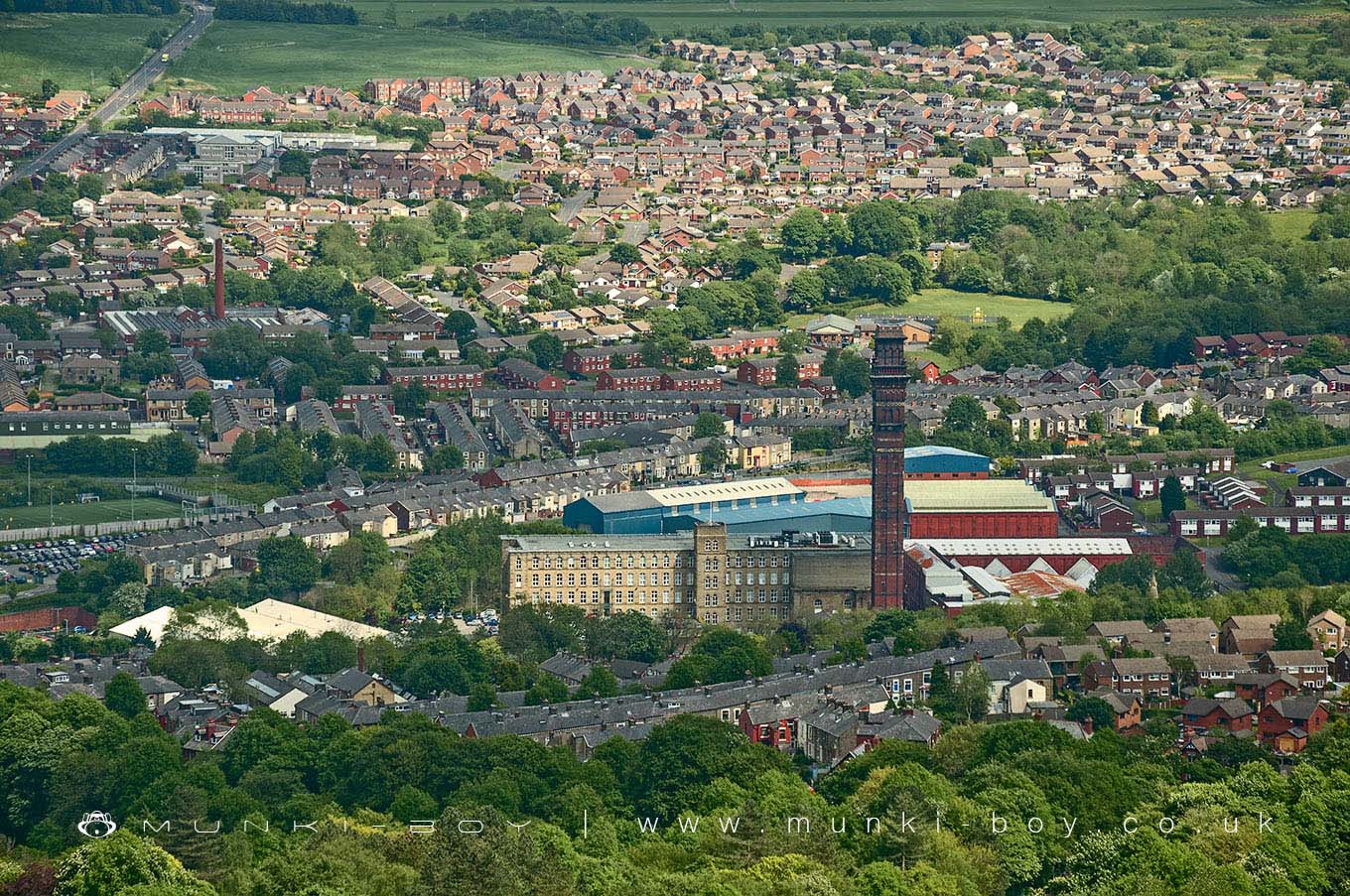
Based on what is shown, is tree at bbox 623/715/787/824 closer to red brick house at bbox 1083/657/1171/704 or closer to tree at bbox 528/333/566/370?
red brick house at bbox 1083/657/1171/704

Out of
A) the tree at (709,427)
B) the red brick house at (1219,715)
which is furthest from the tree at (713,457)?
the red brick house at (1219,715)

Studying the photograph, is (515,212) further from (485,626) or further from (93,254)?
(485,626)

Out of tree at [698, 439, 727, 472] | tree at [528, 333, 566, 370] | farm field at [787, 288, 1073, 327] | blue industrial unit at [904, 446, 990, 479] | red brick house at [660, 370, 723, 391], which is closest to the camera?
blue industrial unit at [904, 446, 990, 479]

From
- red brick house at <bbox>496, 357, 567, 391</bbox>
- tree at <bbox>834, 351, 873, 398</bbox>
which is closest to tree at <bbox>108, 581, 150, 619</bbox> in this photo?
red brick house at <bbox>496, 357, 567, 391</bbox>

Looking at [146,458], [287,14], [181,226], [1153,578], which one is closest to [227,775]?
[1153,578]


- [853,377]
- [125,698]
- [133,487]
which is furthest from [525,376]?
[125,698]

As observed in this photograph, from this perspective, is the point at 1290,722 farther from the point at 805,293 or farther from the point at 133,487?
the point at 805,293
